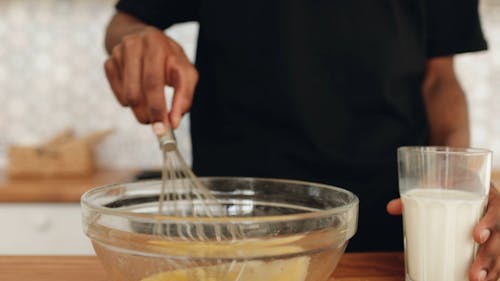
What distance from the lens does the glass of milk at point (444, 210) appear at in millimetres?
593

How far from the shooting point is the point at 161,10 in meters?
1.09

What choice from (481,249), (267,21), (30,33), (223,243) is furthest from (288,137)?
(30,33)

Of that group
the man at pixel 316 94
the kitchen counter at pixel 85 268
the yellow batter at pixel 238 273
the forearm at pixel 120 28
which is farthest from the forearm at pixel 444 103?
the yellow batter at pixel 238 273

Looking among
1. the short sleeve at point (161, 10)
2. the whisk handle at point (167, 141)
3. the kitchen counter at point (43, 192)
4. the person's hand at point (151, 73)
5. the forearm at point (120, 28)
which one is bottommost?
the kitchen counter at point (43, 192)

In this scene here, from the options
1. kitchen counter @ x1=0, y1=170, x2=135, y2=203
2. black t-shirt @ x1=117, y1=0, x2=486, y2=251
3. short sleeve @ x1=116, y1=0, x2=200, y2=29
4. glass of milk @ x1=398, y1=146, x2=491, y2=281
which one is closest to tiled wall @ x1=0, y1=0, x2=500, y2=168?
kitchen counter @ x1=0, y1=170, x2=135, y2=203

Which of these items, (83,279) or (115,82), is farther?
(115,82)

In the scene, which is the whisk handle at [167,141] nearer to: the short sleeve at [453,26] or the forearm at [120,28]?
the forearm at [120,28]

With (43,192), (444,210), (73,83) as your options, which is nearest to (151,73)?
(444,210)

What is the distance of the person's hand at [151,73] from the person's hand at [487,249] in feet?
1.15

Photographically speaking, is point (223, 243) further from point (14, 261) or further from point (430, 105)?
point (430, 105)

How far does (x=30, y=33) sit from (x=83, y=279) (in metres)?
1.53

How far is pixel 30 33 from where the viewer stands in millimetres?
1959

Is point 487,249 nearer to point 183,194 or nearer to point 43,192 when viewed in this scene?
point 183,194

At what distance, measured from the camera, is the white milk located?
23.3 inches
